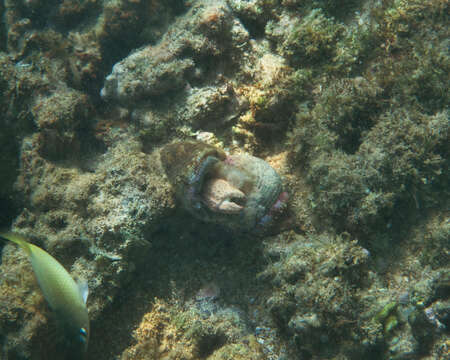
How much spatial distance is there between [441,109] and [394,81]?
0.70 m

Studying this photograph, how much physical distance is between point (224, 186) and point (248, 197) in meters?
0.36

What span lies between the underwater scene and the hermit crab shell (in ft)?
0.07

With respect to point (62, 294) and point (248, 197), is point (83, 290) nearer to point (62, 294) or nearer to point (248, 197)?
point (62, 294)

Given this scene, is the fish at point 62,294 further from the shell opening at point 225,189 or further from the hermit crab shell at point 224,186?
the shell opening at point 225,189

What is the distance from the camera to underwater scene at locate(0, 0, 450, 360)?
3.26 metres

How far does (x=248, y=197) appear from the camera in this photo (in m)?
3.86

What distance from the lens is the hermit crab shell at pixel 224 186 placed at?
148 inches

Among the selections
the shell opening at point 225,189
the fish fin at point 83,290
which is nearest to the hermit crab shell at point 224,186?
the shell opening at point 225,189

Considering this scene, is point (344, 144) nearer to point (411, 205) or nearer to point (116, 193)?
point (411, 205)

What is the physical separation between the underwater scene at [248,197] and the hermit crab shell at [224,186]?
22mm

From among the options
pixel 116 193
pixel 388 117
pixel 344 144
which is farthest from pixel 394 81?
pixel 116 193

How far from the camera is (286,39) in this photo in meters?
4.83

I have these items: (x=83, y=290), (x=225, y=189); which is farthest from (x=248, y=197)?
(x=83, y=290)

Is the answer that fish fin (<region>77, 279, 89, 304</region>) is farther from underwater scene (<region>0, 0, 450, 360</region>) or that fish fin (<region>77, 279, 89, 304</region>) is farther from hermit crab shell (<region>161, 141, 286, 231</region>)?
hermit crab shell (<region>161, 141, 286, 231</region>)
